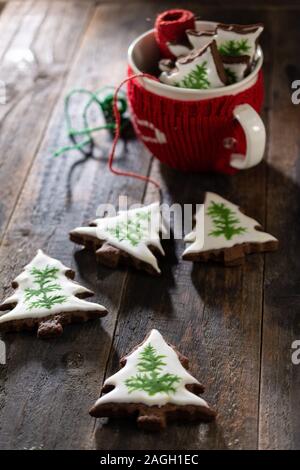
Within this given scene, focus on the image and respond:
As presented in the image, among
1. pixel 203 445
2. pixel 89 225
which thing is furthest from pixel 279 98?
pixel 203 445

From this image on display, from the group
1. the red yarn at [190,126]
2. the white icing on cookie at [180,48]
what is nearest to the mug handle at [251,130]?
the red yarn at [190,126]

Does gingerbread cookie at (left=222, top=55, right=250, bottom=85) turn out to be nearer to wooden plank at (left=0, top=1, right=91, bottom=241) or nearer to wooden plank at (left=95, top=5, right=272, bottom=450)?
wooden plank at (left=95, top=5, right=272, bottom=450)

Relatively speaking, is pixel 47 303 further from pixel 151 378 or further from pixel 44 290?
pixel 151 378

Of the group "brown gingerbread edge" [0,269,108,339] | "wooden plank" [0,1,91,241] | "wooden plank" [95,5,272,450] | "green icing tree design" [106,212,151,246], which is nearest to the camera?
"wooden plank" [95,5,272,450]

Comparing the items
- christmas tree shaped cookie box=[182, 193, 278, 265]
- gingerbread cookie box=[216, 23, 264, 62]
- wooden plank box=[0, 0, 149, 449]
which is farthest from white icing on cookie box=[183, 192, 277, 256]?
gingerbread cookie box=[216, 23, 264, 62]

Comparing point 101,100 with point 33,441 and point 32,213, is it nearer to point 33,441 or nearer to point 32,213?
point 32,213

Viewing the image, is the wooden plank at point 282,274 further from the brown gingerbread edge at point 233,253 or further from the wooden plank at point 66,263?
the wooden plank at point 66,263
